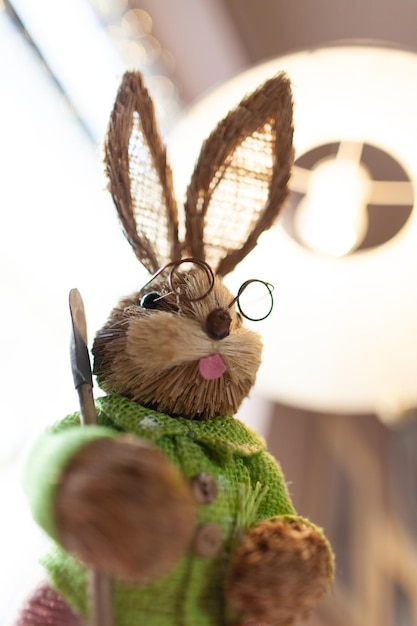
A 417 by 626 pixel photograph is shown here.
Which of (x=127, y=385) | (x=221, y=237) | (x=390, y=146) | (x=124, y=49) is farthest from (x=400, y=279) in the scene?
(x=124, y=49)

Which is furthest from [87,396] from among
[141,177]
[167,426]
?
[141,177]

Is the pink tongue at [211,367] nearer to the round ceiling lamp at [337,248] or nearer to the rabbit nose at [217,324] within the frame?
the rabbit nose at [217,324]

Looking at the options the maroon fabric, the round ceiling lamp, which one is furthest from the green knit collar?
the round ceiling lamp

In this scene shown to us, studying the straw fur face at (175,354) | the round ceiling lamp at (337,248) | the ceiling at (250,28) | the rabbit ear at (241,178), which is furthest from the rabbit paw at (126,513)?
the ceiling at (250,28)

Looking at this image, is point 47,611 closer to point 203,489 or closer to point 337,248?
point 203,489

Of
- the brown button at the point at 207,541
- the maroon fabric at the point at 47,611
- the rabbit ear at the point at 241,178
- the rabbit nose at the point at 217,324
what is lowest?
the maroon fabric at the point at 47,611

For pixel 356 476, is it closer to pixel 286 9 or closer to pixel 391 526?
pixel 391 526
